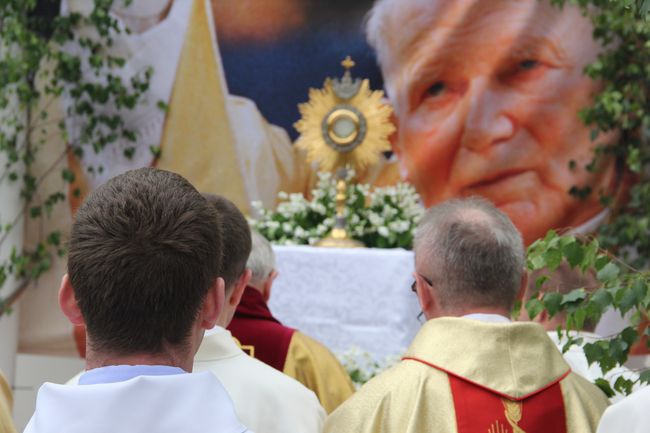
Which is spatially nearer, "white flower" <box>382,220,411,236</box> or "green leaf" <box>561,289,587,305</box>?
"green leaf" <box>561,289,587,305</box>

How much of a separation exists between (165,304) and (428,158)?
222 inches

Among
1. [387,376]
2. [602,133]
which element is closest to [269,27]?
[602,133]

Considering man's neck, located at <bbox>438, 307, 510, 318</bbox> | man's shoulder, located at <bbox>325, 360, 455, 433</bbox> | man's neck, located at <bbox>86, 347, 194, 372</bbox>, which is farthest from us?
man's neck, located at <bbox>438, 307, 510, 318</bbox>

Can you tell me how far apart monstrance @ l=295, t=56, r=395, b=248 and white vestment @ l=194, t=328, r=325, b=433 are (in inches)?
151

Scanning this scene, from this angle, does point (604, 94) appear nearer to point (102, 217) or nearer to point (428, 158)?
point (428, 158)

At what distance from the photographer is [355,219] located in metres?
5.92

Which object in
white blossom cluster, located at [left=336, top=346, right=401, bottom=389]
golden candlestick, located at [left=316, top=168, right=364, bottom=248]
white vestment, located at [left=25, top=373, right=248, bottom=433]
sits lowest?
white blossom cluster, located at [left=336, top=346, right=401, bottom=389]

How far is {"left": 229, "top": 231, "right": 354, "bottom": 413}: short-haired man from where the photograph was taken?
10.1 feet

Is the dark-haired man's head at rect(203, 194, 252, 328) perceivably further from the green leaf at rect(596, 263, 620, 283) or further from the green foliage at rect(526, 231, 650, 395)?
the green leaf at rect(596, 263, 620, 283)

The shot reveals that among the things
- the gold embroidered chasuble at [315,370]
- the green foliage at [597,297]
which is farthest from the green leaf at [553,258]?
the gold embroidered chasuble at [315,370]

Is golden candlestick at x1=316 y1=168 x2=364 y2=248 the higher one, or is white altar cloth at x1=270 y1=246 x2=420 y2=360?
golden candlestick at x1=316 y1=168 x2=364 y2=248

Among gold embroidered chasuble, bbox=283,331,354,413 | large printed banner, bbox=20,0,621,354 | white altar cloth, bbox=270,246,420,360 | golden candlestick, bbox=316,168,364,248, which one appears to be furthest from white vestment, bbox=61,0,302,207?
gold embroidered chasuble, bbox=283,331,354,413

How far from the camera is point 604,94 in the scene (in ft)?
20.3

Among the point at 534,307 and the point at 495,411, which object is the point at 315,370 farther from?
the point at 495,411
